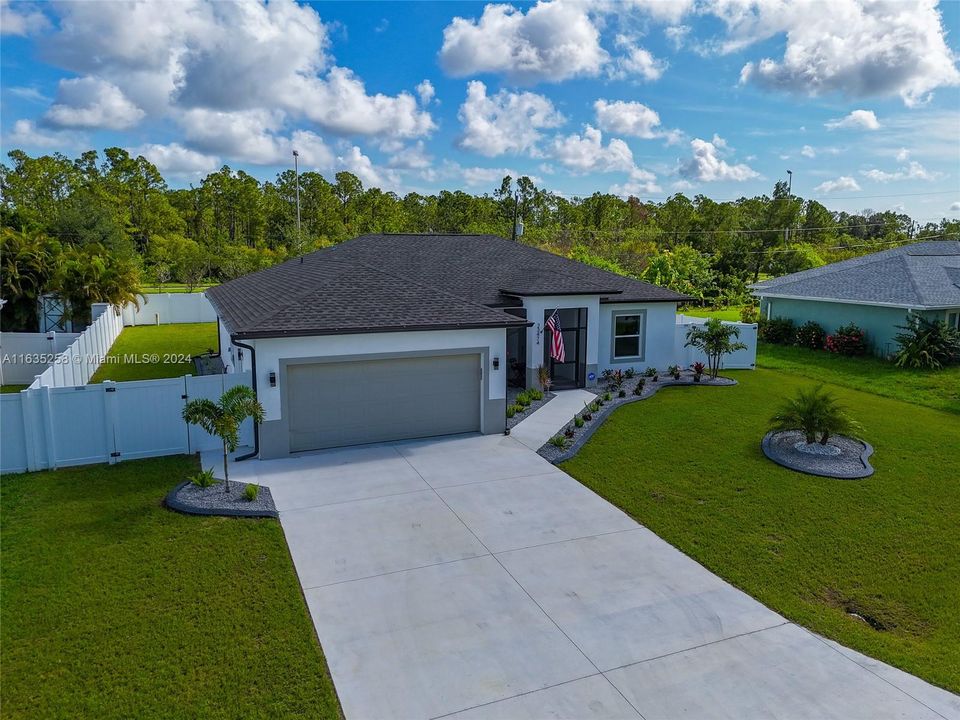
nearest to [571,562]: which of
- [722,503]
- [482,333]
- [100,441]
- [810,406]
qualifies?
[722,503]

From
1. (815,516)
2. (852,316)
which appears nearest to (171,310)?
(852,316)

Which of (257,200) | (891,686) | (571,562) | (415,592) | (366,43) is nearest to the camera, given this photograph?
(891,686)

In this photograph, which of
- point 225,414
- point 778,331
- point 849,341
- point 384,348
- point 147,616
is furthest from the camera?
point 778,331

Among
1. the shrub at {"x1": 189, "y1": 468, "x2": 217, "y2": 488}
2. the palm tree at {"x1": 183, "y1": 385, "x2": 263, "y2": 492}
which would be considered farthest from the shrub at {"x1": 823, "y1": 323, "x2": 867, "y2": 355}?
the shrub at {"x1": 189, "y1": 468, "x2": 217, "y2": 488}

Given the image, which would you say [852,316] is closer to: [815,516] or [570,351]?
[570,351]

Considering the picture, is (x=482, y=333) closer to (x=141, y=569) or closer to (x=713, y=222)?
(x=141, y=569)
